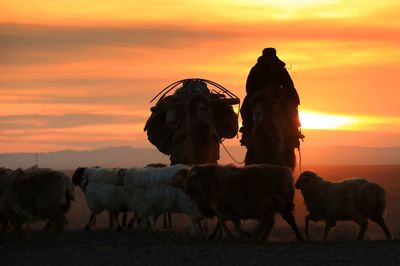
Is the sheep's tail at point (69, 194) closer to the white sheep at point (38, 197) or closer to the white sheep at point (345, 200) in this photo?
the white sheep at point (38, 197)

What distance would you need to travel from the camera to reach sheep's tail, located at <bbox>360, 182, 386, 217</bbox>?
21328 mm

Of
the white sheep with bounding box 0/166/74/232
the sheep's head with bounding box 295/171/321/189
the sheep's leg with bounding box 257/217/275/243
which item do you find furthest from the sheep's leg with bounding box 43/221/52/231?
the sheep's leg with bounding box 257/217/275/243

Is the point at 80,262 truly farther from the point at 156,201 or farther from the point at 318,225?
the point at 318,225

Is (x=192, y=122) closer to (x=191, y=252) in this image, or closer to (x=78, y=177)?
(x=78, y=177)

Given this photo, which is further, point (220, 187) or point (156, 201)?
point (156, 201)

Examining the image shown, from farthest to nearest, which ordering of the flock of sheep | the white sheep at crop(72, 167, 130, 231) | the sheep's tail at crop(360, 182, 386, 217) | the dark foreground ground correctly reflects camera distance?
the white sheep at crop(72, 167, 130, 231), the sheep's tail at crop(360, 182, 386, 217), the flock of sheep, the dark foreground ground

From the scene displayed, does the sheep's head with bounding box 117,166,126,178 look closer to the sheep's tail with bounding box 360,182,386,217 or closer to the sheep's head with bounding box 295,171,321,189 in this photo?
the sheep's head with bounding box 295,171,321,189

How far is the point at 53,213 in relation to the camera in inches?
873

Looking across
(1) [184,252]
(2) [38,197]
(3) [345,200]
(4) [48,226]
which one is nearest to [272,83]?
(3) [345,200]

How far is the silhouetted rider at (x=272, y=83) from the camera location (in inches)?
906

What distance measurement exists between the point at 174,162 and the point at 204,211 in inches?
246

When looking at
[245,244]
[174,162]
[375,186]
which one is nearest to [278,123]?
[375,186]

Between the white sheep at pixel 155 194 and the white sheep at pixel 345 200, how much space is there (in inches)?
90.8

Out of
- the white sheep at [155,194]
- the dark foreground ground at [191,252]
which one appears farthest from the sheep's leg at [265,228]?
the white sheep at [155,194]
